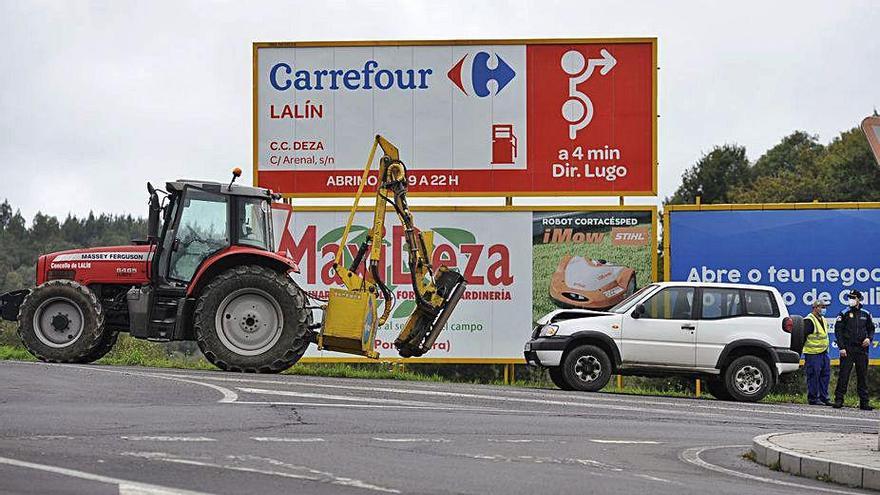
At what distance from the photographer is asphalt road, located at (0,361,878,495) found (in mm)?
9250

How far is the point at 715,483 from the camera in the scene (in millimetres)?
10406

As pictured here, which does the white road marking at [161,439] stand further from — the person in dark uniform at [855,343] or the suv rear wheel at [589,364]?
the person in dark uniform at [855,343]

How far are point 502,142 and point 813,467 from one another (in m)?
16.5

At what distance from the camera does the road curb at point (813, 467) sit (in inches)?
439

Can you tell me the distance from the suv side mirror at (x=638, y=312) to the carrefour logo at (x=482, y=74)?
264 inches

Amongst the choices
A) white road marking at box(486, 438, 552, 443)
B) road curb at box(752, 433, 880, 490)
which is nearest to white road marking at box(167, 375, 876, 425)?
white road marking at box(486, 438, 552, 443)

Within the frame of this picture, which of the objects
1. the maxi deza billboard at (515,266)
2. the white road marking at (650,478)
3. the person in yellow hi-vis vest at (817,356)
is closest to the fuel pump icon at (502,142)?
the maxi deza billboard at (515,266)

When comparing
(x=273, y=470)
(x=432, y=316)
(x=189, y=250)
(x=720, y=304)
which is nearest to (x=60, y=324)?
(x=189, y=250)

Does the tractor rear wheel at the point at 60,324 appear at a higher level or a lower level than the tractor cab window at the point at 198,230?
lower

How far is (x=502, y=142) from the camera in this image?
2762 centimetres

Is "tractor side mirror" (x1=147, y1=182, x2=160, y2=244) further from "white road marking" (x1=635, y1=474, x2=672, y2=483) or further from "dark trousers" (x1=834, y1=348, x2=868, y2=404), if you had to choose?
"white road marking" (x1=635, y1=474, x2=672, y2=483)

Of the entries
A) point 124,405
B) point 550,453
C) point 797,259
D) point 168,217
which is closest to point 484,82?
point 797,259

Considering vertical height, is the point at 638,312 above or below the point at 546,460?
above

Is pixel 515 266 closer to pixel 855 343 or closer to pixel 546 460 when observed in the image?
pixel 855 343
